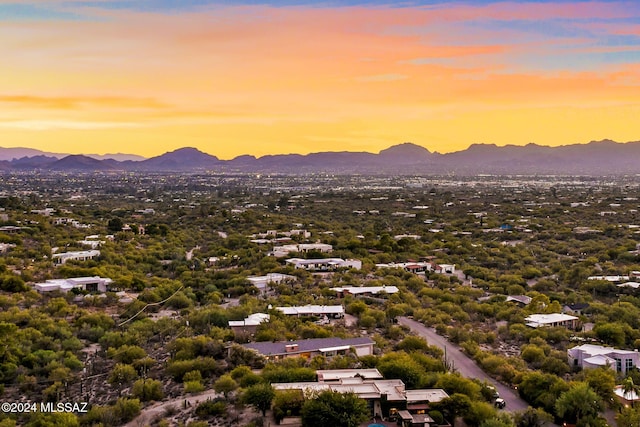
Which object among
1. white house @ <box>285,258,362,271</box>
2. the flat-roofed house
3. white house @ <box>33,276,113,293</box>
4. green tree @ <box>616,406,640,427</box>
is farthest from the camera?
white house @ <box>285,258,362,271</box>

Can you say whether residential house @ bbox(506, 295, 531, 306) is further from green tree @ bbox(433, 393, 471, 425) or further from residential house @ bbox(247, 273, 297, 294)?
green tree @ bbox(433, 393, 471, 425)

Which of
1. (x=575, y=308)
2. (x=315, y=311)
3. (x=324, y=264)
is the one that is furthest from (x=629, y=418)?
(x=324, y=264)

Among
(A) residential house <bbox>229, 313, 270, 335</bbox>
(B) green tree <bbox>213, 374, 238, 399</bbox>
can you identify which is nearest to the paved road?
(A) residential house <bbox>229, 313, 270, 335</bbox>

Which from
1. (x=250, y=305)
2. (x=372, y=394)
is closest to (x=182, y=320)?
(x=250, y=305)

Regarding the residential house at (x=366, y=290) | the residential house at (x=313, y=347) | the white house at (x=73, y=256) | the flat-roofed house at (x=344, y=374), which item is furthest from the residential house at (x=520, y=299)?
the white house at (x=73, y=256)

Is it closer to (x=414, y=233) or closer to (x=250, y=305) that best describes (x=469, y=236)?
(x=414, y=233)

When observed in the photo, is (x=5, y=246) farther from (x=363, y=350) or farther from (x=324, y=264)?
(x=363, y=350)
